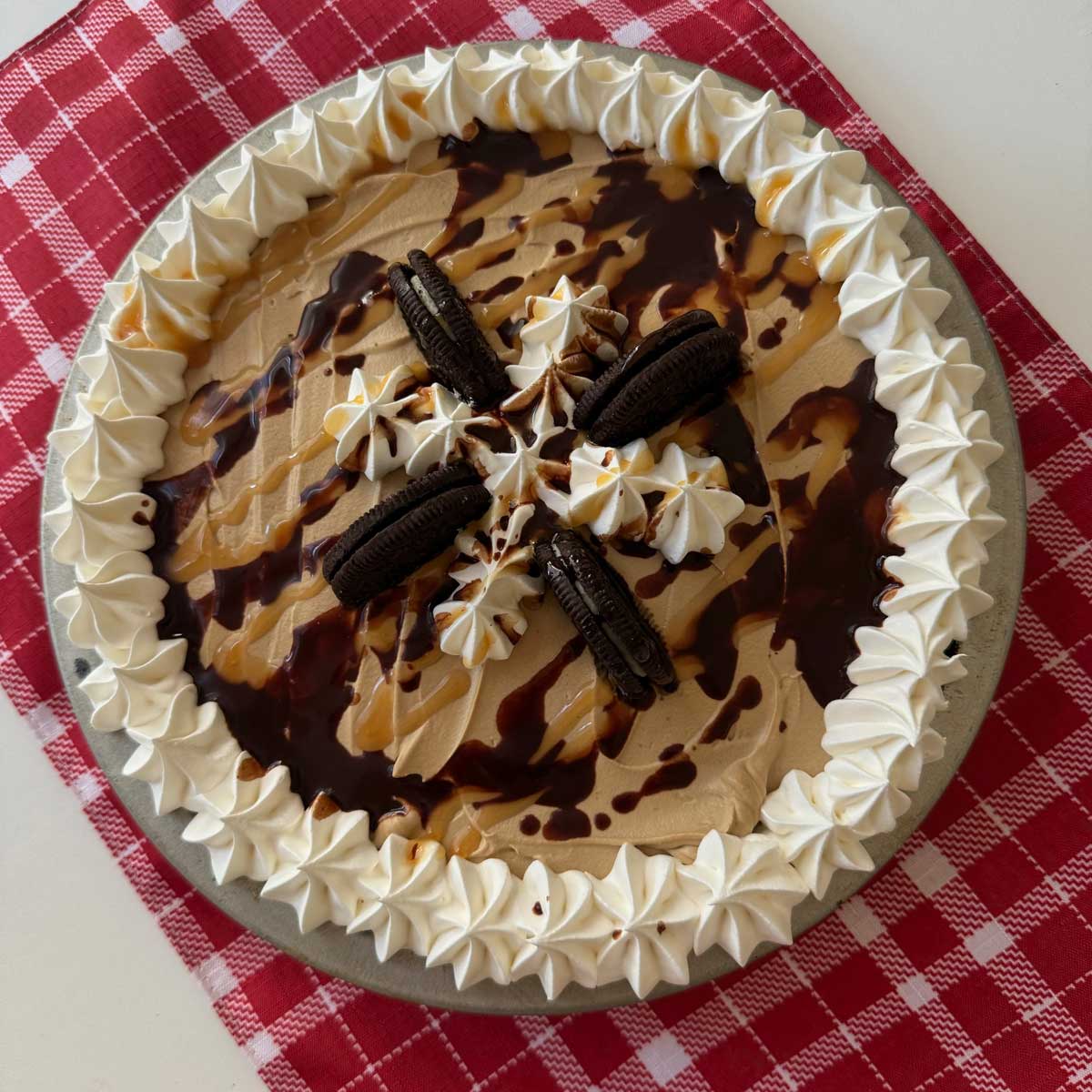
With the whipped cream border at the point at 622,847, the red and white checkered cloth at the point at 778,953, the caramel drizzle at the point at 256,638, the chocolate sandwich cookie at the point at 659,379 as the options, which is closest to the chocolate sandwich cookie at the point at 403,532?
the caramel drizzle at the point at 256,638

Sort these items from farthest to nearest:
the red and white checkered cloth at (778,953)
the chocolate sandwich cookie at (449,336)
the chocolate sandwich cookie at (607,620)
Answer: the red and white checkered cloth at (778,953) → the chocolate sandwich cookie at (449,336) → the chocolate sandwich cookie at (607,620)

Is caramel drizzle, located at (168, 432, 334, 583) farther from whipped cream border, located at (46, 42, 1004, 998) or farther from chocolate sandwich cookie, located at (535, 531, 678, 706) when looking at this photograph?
chocolate sandwich cookie, located at (535, 531, 678, 706)

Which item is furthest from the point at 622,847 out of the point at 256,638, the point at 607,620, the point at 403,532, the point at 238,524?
the point at 238,524

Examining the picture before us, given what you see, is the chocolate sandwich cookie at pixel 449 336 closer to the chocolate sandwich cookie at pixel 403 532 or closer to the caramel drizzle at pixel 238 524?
the chocolate sandwich cookie at pixel 403 532

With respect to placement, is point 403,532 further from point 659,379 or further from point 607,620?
point 659,379

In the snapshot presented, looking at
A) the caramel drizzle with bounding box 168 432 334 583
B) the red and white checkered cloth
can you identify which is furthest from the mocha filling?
the red and white checkered cloth

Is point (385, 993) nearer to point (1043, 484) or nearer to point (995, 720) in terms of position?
point (995, 720)

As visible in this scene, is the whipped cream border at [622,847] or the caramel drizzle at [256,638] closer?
the whipped cream border at [622,847]
